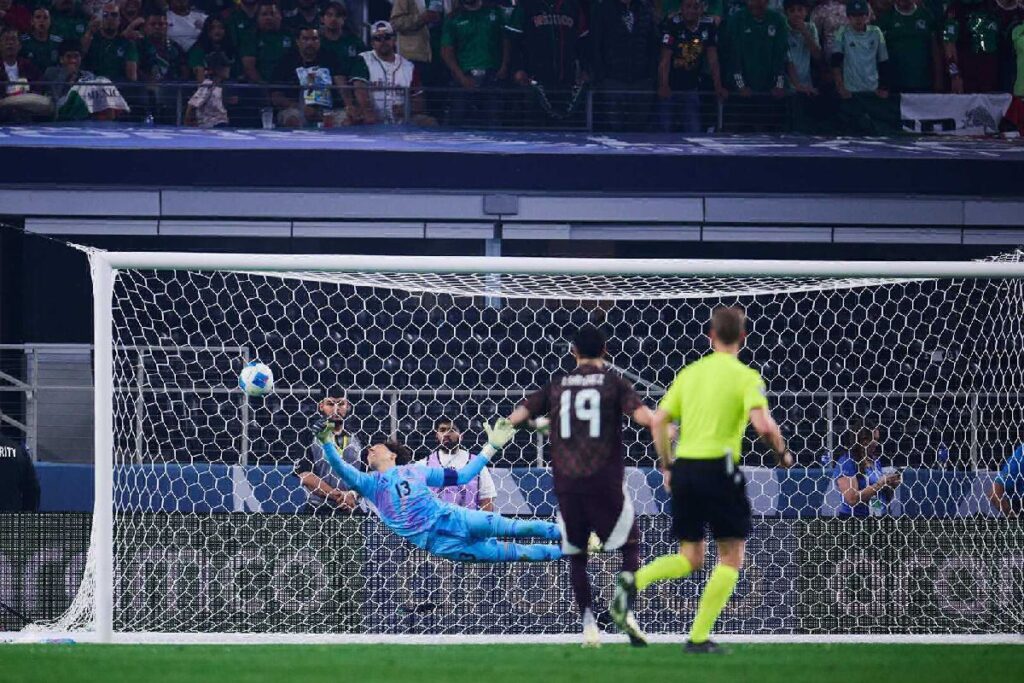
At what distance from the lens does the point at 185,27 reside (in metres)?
16.9

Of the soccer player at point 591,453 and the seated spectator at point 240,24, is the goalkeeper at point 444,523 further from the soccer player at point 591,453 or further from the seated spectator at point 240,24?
the seated spectator at point 240,24

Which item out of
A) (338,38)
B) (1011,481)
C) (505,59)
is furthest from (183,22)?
(1011,481)

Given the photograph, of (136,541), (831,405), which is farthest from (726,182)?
(136,541)

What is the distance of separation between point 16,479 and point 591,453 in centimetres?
635

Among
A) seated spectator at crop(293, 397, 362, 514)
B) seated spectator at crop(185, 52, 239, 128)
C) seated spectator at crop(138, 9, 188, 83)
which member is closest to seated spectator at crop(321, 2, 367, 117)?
seated spectator at crop(185, 52, 239, 128)

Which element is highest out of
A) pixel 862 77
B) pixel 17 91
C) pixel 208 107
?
pixel 862 77

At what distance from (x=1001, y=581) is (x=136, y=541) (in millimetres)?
5142

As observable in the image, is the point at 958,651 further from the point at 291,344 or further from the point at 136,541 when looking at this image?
the point at 291,344

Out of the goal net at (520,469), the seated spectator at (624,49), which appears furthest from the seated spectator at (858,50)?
the goal net at (520,469)

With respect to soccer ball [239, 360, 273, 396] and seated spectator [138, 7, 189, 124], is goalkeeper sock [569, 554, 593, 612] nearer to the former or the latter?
soccer ball [239, 360, 273, 396]

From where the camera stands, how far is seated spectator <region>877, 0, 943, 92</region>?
55.3 feet

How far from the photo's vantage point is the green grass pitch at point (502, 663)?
6402 millimetres

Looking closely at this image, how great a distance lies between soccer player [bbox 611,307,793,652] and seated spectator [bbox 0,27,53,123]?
11.4 meters

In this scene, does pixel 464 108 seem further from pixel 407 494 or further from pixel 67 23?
pixel 407 494
